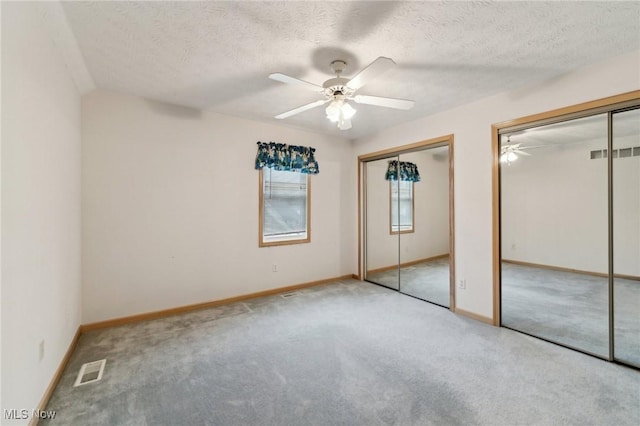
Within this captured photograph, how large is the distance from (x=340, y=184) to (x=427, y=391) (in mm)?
3422

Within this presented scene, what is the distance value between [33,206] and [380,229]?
13.2 ft

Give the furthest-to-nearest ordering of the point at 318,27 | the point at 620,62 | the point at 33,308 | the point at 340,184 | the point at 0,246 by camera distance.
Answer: the point at 340,184 → the point at 620,62 → the point at 318,27 → the point at 33,308 → the point at 0,246

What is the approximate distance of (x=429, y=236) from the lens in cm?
397

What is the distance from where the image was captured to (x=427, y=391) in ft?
6.31

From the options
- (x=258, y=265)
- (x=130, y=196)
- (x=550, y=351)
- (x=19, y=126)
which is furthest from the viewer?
(x=258, y=265)

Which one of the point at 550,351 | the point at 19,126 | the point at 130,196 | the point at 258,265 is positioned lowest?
the point at 550,351

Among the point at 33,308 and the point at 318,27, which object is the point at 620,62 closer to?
the point at 318,27

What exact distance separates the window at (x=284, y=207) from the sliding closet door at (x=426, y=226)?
1.49 metres

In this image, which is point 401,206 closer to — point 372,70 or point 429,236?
point 429,236

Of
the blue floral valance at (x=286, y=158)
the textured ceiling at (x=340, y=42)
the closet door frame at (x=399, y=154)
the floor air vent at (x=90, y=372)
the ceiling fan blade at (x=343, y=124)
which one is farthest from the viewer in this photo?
the blue floral valance at (x=286, y=158)

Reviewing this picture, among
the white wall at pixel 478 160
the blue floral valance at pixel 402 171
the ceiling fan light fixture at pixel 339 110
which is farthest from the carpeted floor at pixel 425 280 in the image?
the ceiling fan light fixture at pixel 339 110

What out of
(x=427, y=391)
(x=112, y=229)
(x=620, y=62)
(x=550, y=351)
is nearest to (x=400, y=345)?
(x=427, y=391)

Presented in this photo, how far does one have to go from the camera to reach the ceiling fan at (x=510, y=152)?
2938mm

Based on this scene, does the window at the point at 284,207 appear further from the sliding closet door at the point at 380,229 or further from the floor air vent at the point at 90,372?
the floor air vent at the point at 90,372
